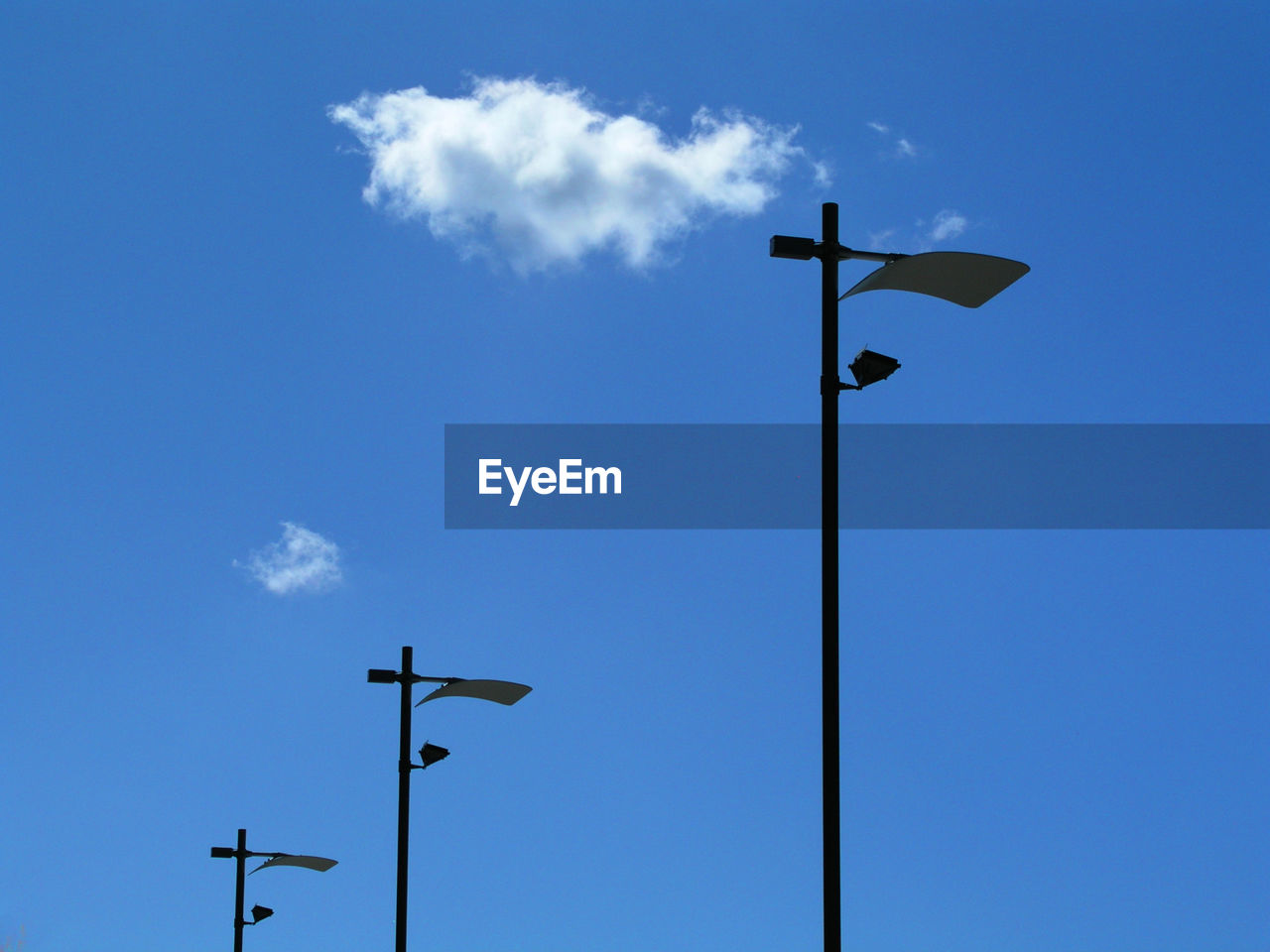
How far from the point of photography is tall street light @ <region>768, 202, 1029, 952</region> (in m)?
10.6

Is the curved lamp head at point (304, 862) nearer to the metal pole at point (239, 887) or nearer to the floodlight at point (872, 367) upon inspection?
the metal pole at point (239, 887)

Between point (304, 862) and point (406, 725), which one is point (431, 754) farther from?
point (304, 862)

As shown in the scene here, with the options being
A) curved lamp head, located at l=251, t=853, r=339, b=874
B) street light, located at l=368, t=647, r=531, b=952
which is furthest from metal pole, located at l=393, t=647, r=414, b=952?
curved lamp head, located at l=251, t=853, r=339, b=874

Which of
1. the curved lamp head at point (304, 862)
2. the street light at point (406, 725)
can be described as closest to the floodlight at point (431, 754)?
the street light at point (406, 725)

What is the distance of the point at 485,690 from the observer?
19844 mm

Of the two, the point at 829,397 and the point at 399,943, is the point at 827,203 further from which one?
the point at 399,943

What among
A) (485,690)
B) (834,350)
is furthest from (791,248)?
(485,690)

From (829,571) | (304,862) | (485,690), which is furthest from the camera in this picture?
(304,862)

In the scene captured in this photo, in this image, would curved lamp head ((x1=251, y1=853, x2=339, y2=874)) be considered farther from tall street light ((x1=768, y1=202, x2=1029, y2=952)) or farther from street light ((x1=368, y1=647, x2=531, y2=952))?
tall street light ((x1=768, y1=202, x2=1029, y2=952))

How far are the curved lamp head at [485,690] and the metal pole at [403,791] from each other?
0.67 m

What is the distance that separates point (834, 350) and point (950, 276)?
107 centimetres

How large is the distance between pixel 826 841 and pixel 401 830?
1175 centimetres

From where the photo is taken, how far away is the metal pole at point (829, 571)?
34.0 ft

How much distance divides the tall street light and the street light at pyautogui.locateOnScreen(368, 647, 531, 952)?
9.48 m
